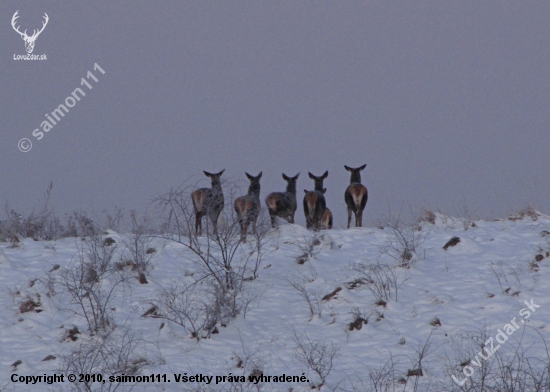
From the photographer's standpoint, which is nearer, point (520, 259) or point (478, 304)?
point (478, 304)

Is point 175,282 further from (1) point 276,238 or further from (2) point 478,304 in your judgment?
(2) point 478,304

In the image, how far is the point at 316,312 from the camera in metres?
8.27

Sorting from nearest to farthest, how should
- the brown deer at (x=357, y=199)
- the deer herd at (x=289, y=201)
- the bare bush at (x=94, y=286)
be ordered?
the bare bush at (x=94, y=286) → the deer herd at (x=289, y=201) → the brown deer at (x=357, y=199)

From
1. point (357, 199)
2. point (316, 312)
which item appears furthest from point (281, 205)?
point (316, 312)

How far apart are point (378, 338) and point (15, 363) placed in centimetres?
454

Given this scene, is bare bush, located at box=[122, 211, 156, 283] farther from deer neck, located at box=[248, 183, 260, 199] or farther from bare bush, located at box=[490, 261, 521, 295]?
bare bush, located at box=[490, 261, 521, 295]

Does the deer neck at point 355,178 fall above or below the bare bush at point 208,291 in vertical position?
above

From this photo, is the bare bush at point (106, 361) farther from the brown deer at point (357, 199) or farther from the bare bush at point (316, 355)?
the brown deer at point (357, 199)

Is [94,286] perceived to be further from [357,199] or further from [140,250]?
[357,199]

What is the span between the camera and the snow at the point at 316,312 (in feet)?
23.0

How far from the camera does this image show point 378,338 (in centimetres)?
751

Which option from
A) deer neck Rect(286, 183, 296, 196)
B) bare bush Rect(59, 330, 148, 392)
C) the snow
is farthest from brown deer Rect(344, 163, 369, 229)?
bare bush Rect(59, 330, 148, 392)

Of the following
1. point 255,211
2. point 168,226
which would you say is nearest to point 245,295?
point 168,226

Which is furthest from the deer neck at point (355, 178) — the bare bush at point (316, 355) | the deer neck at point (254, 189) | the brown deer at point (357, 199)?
the bare bush at point (316, 355)
